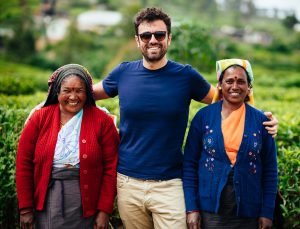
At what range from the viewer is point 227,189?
2.54m

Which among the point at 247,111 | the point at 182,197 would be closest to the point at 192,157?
the point at 182,197

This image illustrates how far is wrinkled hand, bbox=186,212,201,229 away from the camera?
260 centimetres

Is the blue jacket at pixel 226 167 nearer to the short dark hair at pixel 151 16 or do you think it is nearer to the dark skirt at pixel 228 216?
the dark skirt at pixel 228 216

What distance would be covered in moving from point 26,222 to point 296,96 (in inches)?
255

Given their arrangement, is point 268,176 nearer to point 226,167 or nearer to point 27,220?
point 226,167

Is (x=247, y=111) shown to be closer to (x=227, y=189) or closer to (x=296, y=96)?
(x=227, y=189)

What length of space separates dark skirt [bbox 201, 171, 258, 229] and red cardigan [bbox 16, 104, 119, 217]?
2.30 feet

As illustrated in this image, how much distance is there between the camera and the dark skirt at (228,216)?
99.8 inches

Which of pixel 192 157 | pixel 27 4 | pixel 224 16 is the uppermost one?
pixel 224 16

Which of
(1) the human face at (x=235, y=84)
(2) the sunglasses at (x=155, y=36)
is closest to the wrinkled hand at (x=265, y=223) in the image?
(1) the human face at (x=235, y=84)

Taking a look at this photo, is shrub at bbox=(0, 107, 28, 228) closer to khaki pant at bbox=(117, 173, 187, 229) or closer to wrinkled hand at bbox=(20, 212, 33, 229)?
wrinkled hand at bbox=(20, 212, 33, 229)

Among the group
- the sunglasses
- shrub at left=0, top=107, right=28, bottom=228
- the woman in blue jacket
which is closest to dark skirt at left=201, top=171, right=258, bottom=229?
the woman in blue jacket

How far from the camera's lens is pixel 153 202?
8.99 feet

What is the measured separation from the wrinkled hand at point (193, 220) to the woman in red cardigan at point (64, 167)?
540mm
